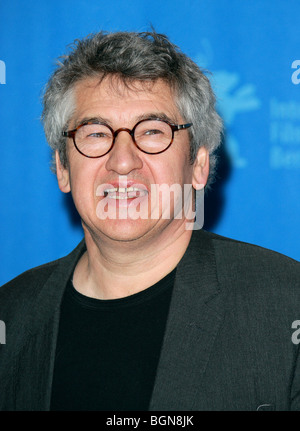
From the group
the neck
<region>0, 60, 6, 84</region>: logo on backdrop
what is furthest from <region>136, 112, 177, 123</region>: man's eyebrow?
<region>0, 60, 6, 84</region>: logo on backdrop

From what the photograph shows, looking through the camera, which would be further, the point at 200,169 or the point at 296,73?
the point at 296,73

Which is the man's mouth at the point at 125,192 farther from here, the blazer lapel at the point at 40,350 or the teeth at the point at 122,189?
the blazer lapel at the point at 40,350

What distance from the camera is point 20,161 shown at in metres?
2.51

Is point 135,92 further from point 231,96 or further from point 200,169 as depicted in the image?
point 231,96

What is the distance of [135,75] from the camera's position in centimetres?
176

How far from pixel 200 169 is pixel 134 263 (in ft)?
1.47

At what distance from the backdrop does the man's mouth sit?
71cm

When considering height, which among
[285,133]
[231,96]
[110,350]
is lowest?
[110,350]

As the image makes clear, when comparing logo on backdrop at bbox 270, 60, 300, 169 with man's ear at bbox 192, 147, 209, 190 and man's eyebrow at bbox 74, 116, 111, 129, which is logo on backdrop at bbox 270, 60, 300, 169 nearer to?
man's ear at bbox 192, 147, 209, 190

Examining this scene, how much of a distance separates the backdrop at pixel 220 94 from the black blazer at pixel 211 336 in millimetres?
468

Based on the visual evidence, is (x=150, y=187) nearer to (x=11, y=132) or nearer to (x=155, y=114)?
(x=155, y=114)

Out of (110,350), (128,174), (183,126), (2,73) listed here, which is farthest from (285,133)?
(2,73)

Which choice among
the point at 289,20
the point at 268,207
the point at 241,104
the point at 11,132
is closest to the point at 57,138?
the point at 11,132

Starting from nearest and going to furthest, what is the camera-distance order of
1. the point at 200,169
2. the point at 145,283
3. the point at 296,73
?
the point at 145,283 → the point at 200,169 → the point at 296,73
